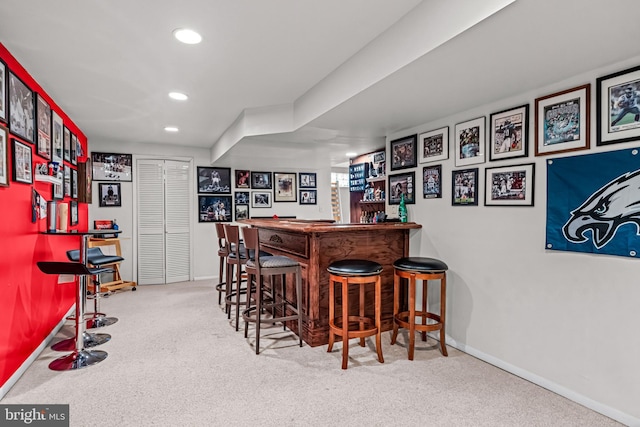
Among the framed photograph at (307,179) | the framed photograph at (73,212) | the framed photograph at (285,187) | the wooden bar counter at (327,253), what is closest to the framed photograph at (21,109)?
the framed photograph at (73,212)

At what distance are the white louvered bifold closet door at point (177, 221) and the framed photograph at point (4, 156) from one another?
366 cm

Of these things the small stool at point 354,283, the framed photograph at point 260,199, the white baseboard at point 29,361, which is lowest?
the white baseboard at point 29,361

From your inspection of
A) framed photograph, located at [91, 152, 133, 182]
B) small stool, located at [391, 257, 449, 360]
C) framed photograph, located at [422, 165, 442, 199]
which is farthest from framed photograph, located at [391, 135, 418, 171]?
framed photograph, located at [91, 152, 133, 182]

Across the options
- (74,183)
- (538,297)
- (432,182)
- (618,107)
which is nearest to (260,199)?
(74,183)

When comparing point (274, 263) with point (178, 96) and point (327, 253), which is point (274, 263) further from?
point (178, 96)

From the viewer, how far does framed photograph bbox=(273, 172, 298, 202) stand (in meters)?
6.70

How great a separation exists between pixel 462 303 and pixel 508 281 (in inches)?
19.7

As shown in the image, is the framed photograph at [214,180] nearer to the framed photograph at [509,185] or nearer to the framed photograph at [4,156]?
the framed photograph at [4,156]

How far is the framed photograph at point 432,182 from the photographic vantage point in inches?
130

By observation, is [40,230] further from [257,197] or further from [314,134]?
[257,197]

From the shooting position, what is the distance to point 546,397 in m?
2.28

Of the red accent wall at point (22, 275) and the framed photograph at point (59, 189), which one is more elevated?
the framed photograph at point (59, 189)

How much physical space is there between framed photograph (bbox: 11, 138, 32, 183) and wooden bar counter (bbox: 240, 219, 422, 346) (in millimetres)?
2076

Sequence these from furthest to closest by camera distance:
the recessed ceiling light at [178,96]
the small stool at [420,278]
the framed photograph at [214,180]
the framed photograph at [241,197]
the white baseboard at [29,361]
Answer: the framed photograph at [241,197]
the framed photograph at [214,180]
the recessed ceiling light at [178,96]
the small stool at [420,278]
the white baseboard at [29,361]
